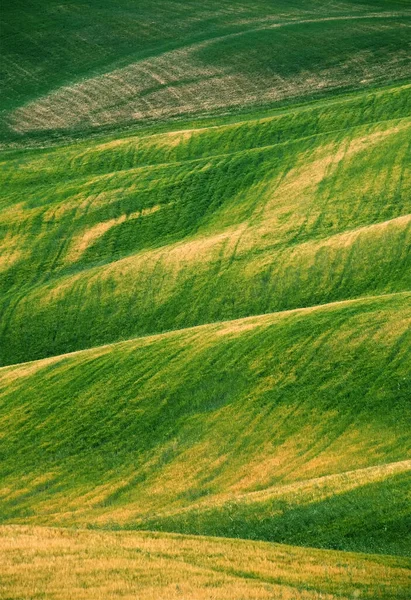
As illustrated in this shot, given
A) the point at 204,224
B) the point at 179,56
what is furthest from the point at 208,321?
the point at 179,56

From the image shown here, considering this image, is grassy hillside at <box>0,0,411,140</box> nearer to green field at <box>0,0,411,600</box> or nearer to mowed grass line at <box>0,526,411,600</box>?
green field at <box>0,0,411,600</box>

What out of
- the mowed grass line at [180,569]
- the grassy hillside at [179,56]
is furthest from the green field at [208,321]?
the grassy hillside at [179,56]

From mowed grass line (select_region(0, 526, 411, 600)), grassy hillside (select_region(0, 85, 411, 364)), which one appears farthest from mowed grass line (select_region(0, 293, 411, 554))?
grassy hillside (select_region(0, 85, 411, 364))

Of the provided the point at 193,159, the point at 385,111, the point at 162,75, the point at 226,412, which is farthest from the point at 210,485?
the point at 162,75

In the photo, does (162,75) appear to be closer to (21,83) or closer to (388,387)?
(21,83)

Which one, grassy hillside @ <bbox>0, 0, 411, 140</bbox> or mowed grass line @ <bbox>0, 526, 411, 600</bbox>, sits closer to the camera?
mowed grass line @ <bbox>0, 526, 411, 600</bbox>

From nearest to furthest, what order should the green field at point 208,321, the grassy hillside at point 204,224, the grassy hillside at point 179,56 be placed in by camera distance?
the green field at point 208,321, the grassy hillside at point 204,224, the grassy hillside at point 179,56

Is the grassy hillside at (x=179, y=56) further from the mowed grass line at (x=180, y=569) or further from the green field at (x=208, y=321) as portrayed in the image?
the mowed grass line at (x=180, y=569)
